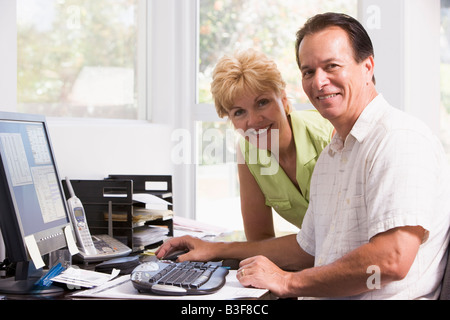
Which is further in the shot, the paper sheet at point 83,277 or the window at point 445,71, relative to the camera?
the window at point 445,71

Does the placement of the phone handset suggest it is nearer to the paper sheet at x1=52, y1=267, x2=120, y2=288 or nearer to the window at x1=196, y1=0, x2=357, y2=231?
the paper sheet at x1=52, y1=267, x2=120, y2=288

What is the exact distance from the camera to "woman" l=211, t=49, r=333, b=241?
1.93 meters

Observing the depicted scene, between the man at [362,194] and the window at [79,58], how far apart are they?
1.22m

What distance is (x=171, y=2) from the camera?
2955 mm

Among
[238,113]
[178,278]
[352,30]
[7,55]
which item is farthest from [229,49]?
[178,278]

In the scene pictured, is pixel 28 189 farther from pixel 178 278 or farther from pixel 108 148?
pixel 108 148

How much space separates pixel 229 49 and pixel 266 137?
130cm

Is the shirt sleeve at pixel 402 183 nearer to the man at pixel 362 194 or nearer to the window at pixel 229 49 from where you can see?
the man at pixel 362 194

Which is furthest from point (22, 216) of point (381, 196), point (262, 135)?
point (262, 135)

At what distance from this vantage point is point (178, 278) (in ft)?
3.99

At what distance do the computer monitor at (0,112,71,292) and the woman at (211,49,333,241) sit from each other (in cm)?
73

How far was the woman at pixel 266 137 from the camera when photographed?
1931mm

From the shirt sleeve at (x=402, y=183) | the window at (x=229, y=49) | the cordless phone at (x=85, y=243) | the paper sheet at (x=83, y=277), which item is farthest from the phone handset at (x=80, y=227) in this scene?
the window at (x=229, y=49)
